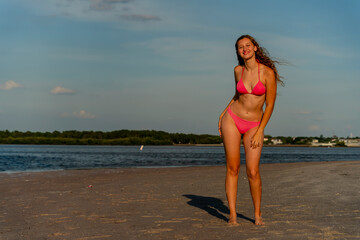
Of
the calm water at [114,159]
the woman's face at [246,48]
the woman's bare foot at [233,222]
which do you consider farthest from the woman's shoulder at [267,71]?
the calm water at [114,159]

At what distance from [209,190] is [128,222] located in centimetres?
503

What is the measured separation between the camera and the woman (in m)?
6.16

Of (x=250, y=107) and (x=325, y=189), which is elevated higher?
(x=250, y=107)

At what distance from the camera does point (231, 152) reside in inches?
Result: 250

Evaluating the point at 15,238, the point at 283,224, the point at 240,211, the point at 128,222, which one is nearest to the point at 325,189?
the point at 240,211

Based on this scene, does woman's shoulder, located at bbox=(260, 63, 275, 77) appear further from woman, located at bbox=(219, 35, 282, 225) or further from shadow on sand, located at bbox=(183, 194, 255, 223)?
shadow on sand, located at bbox=(183, 194, 255, 223)

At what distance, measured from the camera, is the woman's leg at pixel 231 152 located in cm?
630

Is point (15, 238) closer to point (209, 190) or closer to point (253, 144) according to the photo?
point (253, 144)

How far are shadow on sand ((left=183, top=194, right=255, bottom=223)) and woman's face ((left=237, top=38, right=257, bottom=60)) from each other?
241cm

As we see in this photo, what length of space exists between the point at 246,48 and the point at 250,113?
0.92 m

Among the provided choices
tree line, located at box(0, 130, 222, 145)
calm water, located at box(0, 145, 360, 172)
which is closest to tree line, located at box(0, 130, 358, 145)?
tree line, located at box(0, 130, 222, 145)

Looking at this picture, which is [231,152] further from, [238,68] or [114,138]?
[114,138]

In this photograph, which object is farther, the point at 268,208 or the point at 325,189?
the point at 325,189

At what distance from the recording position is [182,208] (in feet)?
26.7
